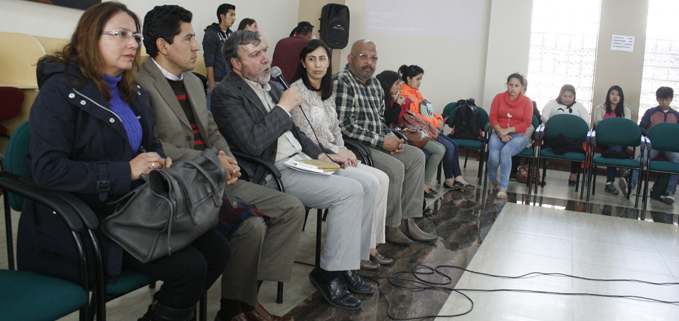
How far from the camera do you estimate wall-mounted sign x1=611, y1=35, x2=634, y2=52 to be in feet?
21.1

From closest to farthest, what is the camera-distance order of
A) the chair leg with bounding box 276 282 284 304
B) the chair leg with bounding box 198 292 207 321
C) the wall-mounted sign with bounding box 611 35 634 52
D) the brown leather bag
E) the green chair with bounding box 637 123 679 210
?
the chair leg with bounding box 198 292 207 321 → the chair leg with bounding box 276 282 284 304 → the brown leather bag → the green chair with bounding box 637 123 679 210 → the wall-mounted sign with bounding box 611 35 634 52

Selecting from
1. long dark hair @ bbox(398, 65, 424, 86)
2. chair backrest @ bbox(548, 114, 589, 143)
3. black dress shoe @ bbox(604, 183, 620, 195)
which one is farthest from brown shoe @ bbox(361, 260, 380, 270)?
black dress shoe @ bbox(604, 183, 620, 195)

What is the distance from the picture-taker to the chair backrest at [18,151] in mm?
1412

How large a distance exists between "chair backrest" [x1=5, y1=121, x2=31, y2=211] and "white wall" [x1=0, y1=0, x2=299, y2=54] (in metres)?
2.53

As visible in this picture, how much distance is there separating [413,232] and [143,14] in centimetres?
349

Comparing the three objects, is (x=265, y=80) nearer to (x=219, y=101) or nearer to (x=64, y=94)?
(x=219, y=101)

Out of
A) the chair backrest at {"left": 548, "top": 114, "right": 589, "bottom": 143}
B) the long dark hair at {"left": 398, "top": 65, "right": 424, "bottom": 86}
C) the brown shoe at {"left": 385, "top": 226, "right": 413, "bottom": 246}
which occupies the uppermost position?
the long dark hair at {"left": 398, "top": 65, "right": 424, "bottom": 86}

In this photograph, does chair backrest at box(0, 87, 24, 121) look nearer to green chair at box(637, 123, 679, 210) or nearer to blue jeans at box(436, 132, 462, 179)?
blue jeans at box(436, 132, 462, 179)

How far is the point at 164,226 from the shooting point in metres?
1.33

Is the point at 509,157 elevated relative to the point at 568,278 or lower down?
elevated

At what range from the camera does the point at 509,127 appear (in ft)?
16.8

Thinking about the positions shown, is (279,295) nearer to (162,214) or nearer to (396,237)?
(162,214)

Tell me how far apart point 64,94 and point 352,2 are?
6660 millimetres

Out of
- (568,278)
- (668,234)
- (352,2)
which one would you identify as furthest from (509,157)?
(352,2)
